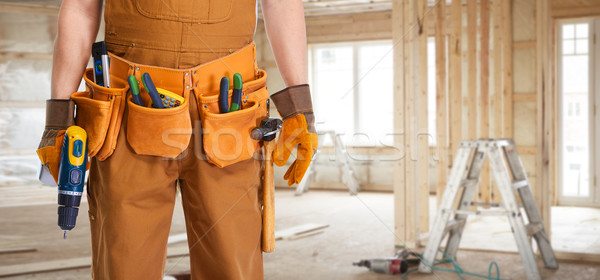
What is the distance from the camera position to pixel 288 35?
133 cm

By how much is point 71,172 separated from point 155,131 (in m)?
0.21

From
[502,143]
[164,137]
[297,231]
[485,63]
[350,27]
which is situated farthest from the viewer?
[350,27]

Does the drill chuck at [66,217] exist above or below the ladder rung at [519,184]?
above

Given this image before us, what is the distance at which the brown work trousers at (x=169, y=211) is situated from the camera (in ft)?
3.76

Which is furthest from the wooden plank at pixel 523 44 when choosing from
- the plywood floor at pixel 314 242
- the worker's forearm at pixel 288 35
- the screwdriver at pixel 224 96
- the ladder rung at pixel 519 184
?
the screwdriver at pixel 224 96

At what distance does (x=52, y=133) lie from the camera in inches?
47.6

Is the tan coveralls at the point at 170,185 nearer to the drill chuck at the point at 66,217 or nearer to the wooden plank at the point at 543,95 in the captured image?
the drill chuck at the point at 66,217

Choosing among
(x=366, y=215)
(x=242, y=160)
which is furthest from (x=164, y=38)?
(x=366, y=215)

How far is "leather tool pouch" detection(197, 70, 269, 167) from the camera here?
1.18 m

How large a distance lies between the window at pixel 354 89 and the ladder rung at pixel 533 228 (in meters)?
4.74

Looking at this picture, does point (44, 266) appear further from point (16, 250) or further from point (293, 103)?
point (293, 103)

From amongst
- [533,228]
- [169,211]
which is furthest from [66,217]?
[533,228]

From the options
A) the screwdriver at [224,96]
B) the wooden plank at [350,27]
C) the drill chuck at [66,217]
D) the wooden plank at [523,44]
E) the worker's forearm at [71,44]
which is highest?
the wooden plank at [350,27]

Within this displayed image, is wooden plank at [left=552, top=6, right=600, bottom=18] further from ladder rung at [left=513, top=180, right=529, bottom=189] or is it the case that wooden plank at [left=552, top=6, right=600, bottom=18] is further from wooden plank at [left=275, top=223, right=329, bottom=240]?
wooden plank at [left=275, top=223, right=329, bottom=240]
